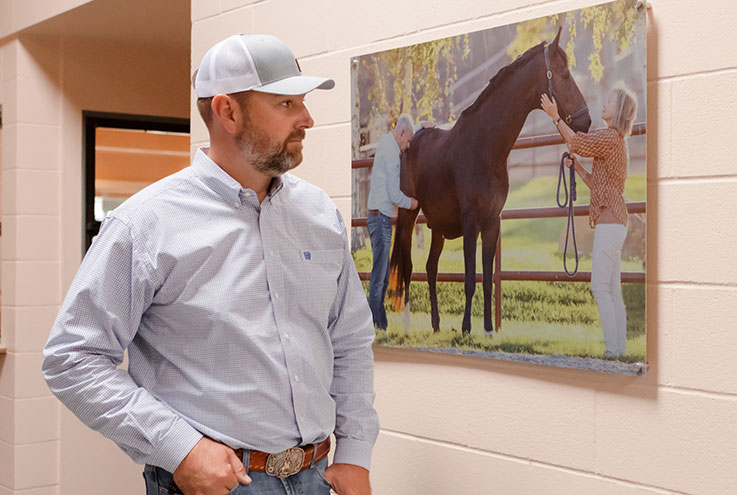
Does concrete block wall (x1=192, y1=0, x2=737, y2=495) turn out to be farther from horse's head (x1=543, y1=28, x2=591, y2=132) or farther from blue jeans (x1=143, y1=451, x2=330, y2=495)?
blue jeans (x1=143, y1=451, x2=330, y2=495)

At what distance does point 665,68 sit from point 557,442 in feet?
2.75

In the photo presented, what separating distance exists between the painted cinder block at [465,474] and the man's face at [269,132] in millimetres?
891

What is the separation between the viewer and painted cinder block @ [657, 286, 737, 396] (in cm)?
169

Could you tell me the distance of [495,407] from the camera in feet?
6.86

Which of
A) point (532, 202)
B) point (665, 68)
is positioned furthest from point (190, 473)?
point (665, 68)

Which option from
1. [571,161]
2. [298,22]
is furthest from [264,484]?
[298,22]

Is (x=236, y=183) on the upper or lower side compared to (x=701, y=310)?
upper

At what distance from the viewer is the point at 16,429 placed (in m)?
3.96

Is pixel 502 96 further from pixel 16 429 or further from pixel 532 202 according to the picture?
pixel 16 429

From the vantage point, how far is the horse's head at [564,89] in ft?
6.19

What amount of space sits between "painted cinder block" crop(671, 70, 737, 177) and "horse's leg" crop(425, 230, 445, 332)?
625mm

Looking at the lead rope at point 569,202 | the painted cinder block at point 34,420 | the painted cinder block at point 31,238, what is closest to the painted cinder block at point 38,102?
the painted cinder block at point 31,238

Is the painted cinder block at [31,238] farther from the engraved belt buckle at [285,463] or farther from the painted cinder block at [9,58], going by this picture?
the engraved belt buckle at [285,463]

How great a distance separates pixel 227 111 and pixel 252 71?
3.7 inches
